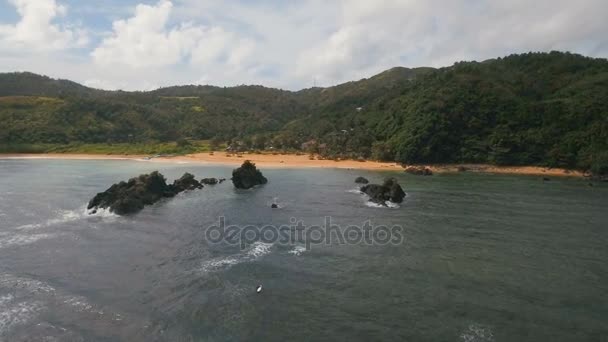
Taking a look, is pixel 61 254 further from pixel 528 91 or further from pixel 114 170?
pixel 528 91

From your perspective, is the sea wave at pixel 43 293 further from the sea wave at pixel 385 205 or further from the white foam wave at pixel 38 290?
the sea wave at pixel 385 205

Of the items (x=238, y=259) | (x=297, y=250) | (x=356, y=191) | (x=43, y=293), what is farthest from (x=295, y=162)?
(x=43, y=293)

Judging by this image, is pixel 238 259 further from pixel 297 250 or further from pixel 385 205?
pixel 385 205

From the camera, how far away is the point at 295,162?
121188mm

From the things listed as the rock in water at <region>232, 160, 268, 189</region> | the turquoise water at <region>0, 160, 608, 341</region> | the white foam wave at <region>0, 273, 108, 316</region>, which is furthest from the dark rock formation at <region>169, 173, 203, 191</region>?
the white foam wave at <region>0, 273, 108, 316</region>

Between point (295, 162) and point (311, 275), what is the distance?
87.7m

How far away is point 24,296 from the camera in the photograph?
3094 cm

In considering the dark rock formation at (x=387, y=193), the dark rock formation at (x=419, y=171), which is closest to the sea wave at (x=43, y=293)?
the dark rock formation at (x=387, y=193)

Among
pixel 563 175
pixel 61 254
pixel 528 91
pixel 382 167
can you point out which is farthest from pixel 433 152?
pixel 61 254

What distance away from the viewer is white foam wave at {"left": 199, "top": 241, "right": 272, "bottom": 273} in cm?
3606

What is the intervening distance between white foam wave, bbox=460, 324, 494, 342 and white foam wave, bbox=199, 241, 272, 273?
19.6 metres

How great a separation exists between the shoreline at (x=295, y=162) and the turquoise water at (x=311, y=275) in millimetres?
36596

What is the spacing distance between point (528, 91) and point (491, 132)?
39083mm

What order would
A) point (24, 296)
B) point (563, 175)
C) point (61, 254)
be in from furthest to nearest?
point (563, 175) < point (61, 254) < point (24, 296)
